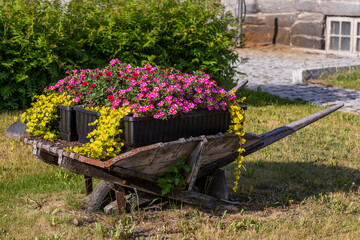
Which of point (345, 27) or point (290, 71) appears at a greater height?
point (345, 27)

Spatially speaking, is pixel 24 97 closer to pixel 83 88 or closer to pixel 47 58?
pixel 47 58

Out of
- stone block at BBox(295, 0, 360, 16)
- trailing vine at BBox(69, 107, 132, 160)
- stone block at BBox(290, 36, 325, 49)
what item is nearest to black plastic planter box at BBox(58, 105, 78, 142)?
trailing vine at BBox(69, 107, 132, 160)

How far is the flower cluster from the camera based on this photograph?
3334mm

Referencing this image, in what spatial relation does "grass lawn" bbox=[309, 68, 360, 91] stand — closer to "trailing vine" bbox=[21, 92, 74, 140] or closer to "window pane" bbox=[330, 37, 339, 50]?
"window pane" bbox=[330, 37, 339, 50]

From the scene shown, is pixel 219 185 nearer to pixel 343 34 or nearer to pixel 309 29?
pixel 343 34

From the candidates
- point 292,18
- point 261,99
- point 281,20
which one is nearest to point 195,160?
point 261,99

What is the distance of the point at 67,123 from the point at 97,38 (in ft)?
12.7

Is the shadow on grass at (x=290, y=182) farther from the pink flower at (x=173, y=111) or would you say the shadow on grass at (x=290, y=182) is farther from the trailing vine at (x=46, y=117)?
the trailing vine at (x=46, y=117)

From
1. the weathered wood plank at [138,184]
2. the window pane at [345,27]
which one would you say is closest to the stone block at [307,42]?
the window pane at [345,27]

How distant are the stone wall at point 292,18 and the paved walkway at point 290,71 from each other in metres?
0.33

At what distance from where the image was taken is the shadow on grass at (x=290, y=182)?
433 cm

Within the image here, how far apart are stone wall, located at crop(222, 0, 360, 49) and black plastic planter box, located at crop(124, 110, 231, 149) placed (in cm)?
1062

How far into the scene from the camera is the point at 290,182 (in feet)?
15.7

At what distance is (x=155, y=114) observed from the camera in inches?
128
